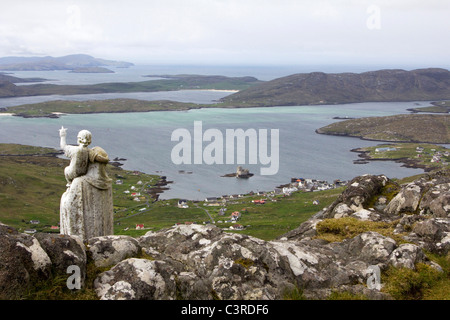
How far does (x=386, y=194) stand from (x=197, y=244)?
1390 cm

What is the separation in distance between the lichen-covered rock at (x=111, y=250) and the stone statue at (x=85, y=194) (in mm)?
3313

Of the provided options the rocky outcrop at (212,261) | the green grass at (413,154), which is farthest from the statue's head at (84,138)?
the green grass at (413,154)

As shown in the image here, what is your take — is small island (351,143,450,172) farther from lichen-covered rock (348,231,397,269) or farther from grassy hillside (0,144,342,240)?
lichen-covered rock (348,231,397,269)

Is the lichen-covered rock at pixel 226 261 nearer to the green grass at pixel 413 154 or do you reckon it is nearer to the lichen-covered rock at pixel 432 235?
the lichen-covered rock at pixel 432 235

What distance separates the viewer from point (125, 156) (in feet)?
533

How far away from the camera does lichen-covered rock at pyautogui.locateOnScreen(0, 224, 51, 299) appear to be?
838 cm

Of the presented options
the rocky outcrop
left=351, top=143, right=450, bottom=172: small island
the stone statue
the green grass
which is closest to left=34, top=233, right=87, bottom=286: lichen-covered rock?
the rocky outcrop

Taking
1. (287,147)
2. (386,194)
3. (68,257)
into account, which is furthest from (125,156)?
(68,257)

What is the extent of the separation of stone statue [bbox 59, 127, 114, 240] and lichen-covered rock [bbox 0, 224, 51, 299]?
4.49 m

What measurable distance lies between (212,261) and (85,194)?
A: 5.22m

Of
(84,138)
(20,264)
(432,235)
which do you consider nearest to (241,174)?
(432,235)

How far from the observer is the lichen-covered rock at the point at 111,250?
10367 mm
